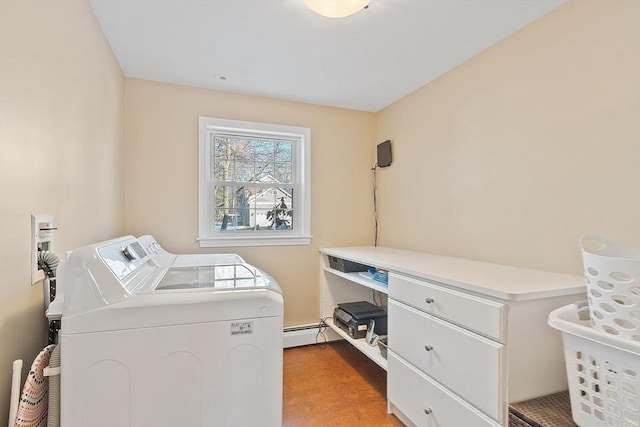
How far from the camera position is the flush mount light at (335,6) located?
54.9 inches

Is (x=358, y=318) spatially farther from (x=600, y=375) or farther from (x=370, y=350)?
(x=600, y=375)

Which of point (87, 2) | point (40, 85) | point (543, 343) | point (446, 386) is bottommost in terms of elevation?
point (446, 386)

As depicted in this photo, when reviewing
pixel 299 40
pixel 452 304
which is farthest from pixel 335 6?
pixel 452 304

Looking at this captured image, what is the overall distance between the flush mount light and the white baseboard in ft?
7.91

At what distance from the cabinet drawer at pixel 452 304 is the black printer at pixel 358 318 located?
0.65m

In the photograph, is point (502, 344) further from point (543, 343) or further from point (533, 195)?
point (533, 195)

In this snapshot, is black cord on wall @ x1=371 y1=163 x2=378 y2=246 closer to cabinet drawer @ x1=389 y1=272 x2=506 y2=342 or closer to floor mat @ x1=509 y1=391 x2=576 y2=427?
cabinet drawer @ x1=389 y1=272 x2=506 y2=342

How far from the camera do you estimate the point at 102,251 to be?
119cm

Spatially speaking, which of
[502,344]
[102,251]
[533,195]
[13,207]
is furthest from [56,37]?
[533,195]

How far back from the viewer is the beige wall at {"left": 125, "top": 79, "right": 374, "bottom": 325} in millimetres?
2443

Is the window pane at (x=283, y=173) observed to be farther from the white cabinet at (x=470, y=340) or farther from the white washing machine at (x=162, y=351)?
the white washing machine at (x=162, y=351)

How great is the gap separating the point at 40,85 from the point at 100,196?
32.8 inches

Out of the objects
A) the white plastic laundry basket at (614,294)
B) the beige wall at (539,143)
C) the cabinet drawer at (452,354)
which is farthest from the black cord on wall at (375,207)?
the white plastic laundry basket at (614,294)

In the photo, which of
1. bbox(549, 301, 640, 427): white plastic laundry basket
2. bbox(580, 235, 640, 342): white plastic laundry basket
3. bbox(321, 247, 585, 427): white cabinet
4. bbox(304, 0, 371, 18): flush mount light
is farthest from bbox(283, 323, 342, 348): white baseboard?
bbox(304, 0, 371, 18): flush mount light
